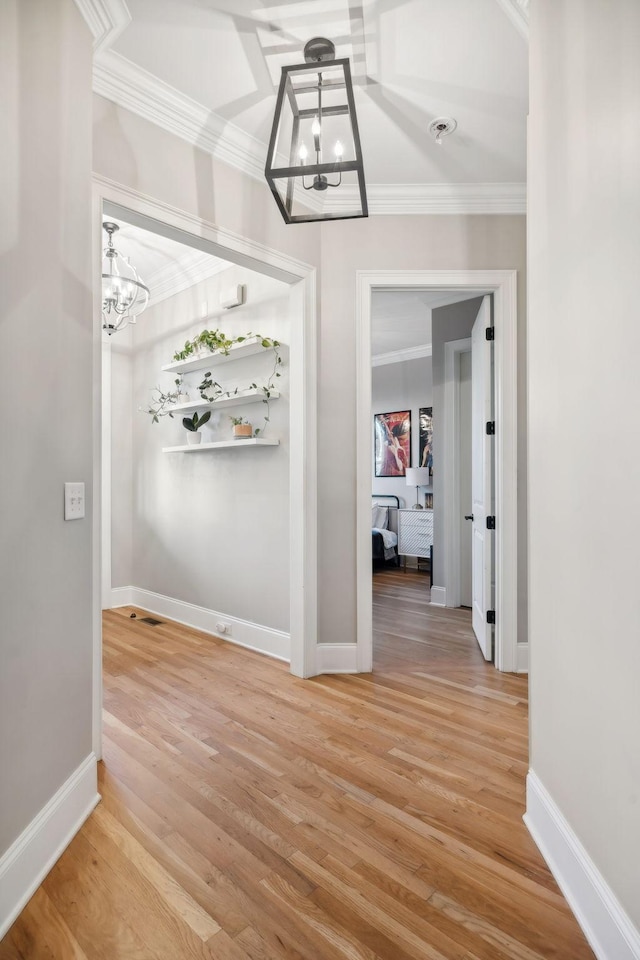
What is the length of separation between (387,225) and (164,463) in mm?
2608

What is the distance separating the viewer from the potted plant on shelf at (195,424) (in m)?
3.90

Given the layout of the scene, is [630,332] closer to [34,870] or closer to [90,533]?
[90,533]

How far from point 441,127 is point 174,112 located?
1.25 meters

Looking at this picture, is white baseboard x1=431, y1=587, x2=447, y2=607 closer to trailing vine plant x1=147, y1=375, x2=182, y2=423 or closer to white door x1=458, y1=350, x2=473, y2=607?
white door x1=458, y1=350, x2=473, y2=607

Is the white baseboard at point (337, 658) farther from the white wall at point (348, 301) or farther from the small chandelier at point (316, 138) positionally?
the small chandelier at point (316, 138)

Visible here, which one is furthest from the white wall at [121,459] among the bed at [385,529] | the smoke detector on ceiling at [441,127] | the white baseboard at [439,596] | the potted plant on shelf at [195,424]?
the smoke detector on ceiling at [441,127]

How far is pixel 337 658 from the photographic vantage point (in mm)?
3037

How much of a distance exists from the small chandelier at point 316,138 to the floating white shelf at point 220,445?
4.32ft

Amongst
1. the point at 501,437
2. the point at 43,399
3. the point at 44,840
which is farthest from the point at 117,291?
the point at 44,840

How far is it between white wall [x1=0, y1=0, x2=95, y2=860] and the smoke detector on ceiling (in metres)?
1.51

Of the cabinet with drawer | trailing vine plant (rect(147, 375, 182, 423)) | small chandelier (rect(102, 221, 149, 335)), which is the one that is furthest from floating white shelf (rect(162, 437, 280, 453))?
the cabinet with drawer

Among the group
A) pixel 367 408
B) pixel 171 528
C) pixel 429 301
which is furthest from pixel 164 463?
pixel 429 301

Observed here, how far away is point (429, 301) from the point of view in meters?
5.02

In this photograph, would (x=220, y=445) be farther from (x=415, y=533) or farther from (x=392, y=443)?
(x=392, y=443)
